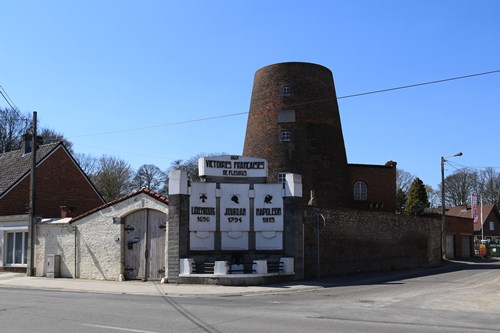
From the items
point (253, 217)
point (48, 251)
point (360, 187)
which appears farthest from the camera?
point (360, 187)

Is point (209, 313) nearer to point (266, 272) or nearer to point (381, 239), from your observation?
point (266, 272)

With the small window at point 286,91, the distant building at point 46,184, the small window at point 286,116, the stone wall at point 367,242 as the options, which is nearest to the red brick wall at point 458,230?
the stone wall at point 367,242

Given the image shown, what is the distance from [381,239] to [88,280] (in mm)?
16299

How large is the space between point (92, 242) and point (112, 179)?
38.8 m

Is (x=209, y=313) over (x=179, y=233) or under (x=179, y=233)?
under

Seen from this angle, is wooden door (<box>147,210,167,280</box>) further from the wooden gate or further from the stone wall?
the stone wall

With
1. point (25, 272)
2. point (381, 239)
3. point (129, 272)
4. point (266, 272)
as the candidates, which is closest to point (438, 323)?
point (266, 272)

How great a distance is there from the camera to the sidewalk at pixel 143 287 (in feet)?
60.0

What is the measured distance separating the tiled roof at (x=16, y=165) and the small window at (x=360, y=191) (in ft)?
74.9

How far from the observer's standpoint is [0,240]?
95.1 ft

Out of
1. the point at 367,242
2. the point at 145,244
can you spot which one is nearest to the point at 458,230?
the point at 367,242

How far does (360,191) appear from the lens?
42938mm

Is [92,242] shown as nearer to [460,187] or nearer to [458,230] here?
[458,230]

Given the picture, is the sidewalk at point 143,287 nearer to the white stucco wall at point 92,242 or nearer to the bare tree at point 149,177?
the white stucco wall at point 92,242
